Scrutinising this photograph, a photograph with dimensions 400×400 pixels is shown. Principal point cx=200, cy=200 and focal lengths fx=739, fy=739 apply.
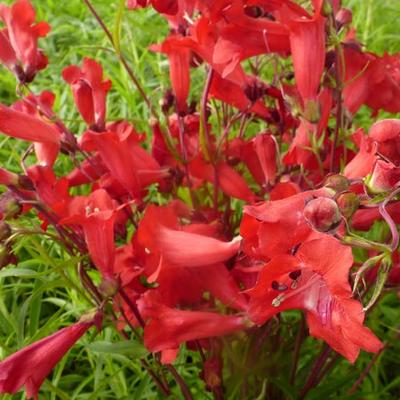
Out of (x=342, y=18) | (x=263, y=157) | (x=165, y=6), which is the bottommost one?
(x=263, y=157)

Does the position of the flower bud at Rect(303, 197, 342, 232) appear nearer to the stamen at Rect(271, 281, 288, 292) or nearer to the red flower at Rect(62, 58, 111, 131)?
the stamen at Rect(271, 281, 288, 292)

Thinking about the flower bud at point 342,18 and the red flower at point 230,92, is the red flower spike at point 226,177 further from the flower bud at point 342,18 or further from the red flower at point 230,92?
the flower bud at point 342,18

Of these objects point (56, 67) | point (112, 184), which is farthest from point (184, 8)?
point (56, 67)

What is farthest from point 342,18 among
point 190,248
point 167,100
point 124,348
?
point 124,348

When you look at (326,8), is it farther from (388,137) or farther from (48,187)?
(48,187)

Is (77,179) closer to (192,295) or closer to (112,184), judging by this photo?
(112,184)

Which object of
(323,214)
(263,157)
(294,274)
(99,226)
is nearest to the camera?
(323,214)

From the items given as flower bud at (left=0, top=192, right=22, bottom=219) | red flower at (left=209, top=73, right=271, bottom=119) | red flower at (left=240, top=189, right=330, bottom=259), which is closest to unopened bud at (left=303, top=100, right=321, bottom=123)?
red flower at (left=209, top=73, right=271, bottom=119)
